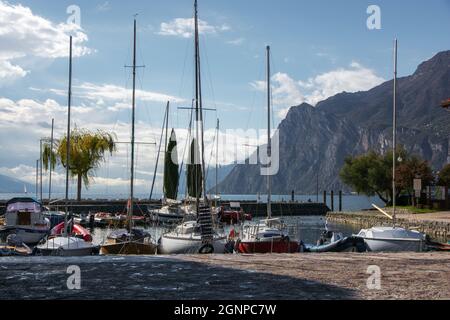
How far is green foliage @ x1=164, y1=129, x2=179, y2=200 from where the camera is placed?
6685cm

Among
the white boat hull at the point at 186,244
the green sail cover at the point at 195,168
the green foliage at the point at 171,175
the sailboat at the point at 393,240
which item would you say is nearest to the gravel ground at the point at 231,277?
the sailboat at the point at 393,240

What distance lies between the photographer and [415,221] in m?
52.2

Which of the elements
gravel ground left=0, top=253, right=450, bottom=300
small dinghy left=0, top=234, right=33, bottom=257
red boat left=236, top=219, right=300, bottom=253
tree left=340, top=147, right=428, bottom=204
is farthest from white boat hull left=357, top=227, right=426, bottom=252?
tree left=340, top=147, right=428, bottom=204

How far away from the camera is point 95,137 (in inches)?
3086

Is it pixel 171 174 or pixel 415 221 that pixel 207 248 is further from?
pixel 171 174

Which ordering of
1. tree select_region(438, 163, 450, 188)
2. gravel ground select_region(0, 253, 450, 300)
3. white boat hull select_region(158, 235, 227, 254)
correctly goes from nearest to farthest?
1. gravel ground select_region(0, 253, 450, 300)
2. white boat hull select_region(158, 235, 227, 254)
3. tree select_region(438, 163, 450, 188)

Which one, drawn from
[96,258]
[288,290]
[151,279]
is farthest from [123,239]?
[288,290]

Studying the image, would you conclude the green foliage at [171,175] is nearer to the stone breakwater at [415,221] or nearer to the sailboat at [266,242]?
the stone breakwater at [415,221]

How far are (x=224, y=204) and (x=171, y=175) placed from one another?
18191 millimetres

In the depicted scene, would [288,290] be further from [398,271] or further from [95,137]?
[95,137]

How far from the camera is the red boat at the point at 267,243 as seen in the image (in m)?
25.6

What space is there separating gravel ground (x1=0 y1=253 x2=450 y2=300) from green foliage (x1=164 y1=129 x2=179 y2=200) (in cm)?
5050

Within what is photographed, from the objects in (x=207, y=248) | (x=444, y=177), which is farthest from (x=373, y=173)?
(x=207, y=248)

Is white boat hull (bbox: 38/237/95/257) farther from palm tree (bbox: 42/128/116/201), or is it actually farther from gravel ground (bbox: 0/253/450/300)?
palm tree (bbox: 42/128/116/201)
